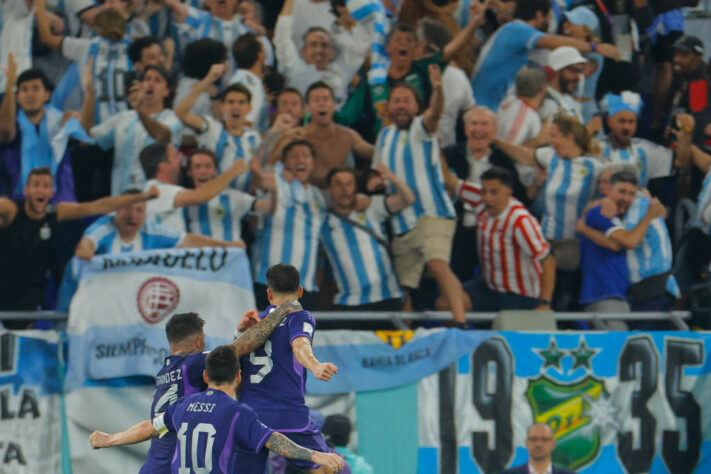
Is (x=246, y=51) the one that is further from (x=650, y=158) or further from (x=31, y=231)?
(x=650, y=158)

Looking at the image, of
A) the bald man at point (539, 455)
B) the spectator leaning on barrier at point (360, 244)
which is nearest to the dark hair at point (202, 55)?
the spectator leaning on barrier at point (360, 244)

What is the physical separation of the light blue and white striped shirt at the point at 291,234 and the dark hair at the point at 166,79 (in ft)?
4.31

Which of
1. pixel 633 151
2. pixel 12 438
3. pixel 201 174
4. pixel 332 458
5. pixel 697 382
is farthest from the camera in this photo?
pixel 633 151

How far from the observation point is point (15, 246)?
10844 mm

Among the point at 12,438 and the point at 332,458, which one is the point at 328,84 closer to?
the point at 12,438

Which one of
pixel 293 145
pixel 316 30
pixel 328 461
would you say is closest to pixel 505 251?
pixel 293 145

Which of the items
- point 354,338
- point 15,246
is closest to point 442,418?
point 354,338

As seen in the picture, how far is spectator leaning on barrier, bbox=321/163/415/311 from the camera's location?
11.8 meters

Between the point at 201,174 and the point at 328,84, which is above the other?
the point at 328,84

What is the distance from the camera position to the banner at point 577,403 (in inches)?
466

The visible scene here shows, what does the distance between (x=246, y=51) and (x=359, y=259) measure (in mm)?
2605

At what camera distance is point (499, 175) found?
38.7 ft

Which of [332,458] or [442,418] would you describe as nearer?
[332,458]

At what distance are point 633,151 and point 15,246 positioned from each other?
640 centimetres
